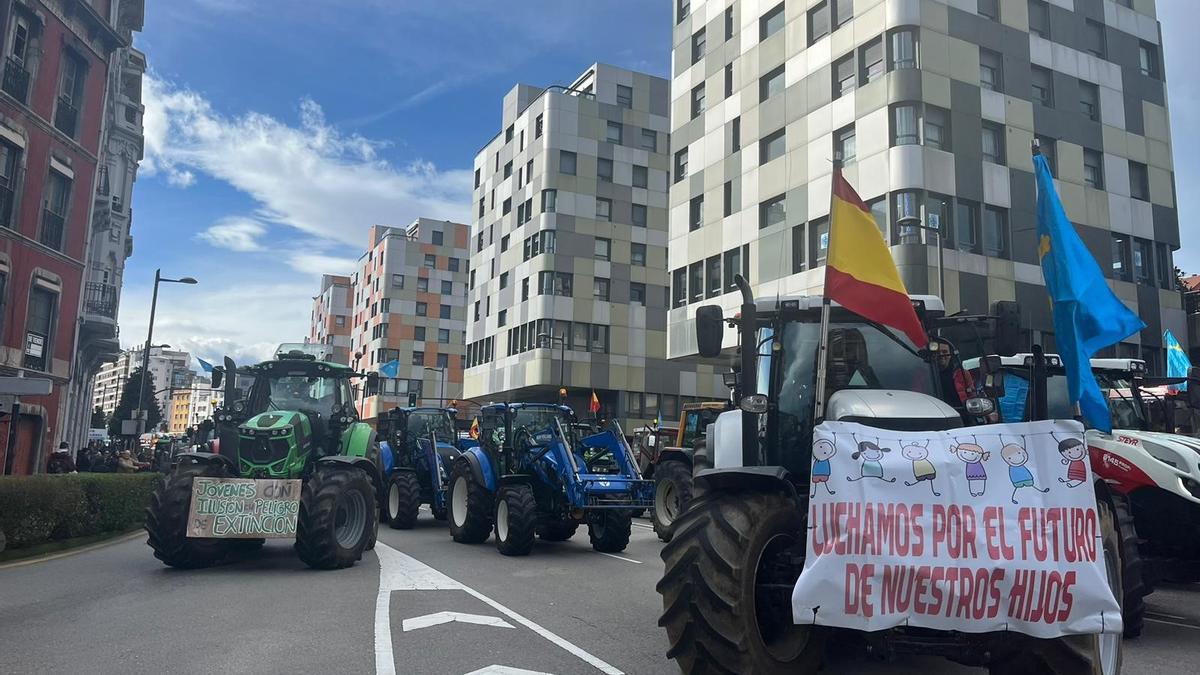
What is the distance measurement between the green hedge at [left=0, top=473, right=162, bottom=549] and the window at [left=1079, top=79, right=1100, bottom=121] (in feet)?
101

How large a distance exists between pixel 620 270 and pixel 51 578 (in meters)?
39.9

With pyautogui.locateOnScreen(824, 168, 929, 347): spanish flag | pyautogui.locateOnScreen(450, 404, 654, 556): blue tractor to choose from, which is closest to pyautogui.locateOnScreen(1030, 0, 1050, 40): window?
pyautogui.locateOnScreen(450, 404, 654, 556): blue tractor

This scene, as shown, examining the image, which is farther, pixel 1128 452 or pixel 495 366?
pixel 495 366

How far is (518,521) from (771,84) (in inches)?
930

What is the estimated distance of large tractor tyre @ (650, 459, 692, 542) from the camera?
1491cm

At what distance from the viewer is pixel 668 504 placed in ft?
50.5

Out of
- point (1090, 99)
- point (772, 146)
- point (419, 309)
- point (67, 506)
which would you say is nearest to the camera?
point (67, 506)

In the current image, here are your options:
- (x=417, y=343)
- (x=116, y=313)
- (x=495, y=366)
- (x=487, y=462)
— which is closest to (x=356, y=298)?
(x=417, y=343)

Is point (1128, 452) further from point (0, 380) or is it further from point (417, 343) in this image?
point (417, 343)

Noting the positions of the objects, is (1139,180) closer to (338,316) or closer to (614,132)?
(614,132)

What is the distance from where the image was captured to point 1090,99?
29656 mm

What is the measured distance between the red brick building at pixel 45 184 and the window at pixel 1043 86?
29513 millimetres

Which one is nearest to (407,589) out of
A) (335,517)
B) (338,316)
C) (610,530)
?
(335,517)

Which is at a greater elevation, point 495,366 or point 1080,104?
point 1080,104
